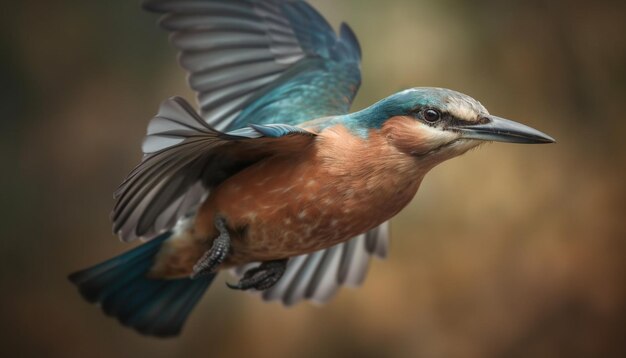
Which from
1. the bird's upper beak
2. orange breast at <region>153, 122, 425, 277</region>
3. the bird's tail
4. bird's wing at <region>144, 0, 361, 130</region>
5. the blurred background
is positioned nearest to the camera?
the bird's upper beak

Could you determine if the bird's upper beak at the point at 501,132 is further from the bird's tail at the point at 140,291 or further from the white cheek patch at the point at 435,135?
the bird's tail at the point at 140,291

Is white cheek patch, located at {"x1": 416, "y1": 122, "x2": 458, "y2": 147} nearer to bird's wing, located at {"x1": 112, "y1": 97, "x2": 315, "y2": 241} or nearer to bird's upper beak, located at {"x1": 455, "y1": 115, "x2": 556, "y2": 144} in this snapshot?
bird's upper beak, located at {"x1": 455, "y1": 115, "x2": 556, "y2": 144}

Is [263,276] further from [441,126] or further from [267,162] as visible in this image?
[441,126]

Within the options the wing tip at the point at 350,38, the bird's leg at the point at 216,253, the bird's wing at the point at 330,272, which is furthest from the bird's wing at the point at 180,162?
the wing tip at the point at 350,38

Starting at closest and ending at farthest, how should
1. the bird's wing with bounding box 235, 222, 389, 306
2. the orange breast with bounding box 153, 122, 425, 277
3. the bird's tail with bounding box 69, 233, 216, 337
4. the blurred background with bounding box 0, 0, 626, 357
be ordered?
the orange breast with bounding box 153, 122, 425, 277 → the bird's tail with bounding box 69, 233, 216, 337 → the bird's wing with bounding box 235, 222, 389, 306 → the blurred background with bounding box 0, 0, 626, 357

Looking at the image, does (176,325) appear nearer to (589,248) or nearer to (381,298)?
(381,298)

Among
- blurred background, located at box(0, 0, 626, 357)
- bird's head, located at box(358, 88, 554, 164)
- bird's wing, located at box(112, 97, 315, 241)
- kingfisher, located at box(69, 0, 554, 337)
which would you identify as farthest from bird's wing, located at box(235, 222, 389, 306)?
blurred background, located at box(0, 0, 626, 357)

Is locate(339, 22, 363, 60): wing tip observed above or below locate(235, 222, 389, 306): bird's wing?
above
